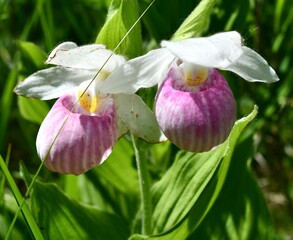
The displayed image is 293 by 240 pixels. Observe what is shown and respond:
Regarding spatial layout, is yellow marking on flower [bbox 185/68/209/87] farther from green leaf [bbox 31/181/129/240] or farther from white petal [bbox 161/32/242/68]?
green leaf [bbox 31/181/129/240]

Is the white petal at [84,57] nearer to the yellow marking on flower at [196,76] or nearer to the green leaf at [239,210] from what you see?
the yellow marking on flower at [196,76]

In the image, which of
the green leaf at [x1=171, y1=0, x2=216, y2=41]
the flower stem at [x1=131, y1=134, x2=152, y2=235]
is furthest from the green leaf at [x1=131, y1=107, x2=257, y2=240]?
the green leaf at [x1=171, y1=0, x2=216, y2=41]

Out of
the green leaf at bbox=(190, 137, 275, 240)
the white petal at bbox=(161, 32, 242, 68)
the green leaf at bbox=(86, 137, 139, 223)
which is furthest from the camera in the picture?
the green leaf at bbox=(86, 137, 139, 223)

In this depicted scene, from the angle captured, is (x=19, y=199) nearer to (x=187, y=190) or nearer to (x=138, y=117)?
(x=138, y=117)

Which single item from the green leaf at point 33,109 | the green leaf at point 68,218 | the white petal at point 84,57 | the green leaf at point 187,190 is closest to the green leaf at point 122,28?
the white petal at point 84,57

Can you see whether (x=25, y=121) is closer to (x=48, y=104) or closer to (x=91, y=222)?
(x=48, y=104)

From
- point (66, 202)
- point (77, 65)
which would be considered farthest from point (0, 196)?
point (77, 65)
